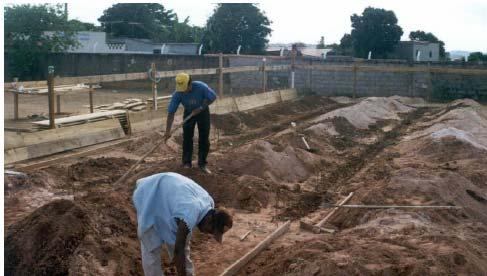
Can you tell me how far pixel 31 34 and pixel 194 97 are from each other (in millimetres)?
24369

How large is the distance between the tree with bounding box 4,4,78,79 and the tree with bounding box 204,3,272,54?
8.01m

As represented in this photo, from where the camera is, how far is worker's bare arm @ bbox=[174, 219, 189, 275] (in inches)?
171

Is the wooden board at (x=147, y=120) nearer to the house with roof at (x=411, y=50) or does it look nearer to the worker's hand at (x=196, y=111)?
the worker's hand at (x=196, y=111)

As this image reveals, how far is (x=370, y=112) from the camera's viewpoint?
19.0 m

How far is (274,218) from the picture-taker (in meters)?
7.82

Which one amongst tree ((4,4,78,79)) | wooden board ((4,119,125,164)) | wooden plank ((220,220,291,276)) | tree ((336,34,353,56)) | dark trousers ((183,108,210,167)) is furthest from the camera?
tree ((336,34,353,56))

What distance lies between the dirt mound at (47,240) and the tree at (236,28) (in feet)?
97.3

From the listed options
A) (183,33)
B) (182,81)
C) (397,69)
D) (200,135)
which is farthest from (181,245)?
(183,33)

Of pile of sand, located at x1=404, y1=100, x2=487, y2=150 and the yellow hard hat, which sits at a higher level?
the yellow hard hat

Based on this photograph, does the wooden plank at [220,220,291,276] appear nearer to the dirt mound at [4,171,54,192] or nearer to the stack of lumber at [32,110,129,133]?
the dirt mound at [4,171,54,192]

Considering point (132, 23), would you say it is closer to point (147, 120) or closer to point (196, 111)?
point (147, 120)

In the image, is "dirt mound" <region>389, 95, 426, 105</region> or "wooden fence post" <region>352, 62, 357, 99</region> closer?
"dirt mound" <region>389, 95, 426, 105</region>

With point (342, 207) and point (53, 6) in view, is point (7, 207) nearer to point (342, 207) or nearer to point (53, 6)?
point (342, 207)

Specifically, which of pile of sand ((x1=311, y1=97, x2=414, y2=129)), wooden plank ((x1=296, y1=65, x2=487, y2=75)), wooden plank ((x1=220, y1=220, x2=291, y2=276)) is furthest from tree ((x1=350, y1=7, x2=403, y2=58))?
wooden plank ((x1=220, y1=220, x2=291, y2=276))
